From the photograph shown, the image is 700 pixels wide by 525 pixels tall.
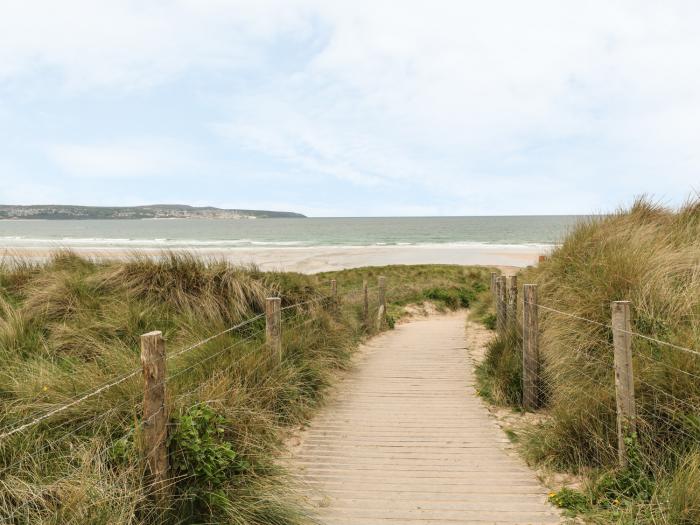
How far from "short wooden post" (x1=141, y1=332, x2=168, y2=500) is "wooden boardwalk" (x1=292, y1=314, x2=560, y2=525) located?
1261mm

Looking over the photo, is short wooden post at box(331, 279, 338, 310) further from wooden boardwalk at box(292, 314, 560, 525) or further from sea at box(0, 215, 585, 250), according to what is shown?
sea at box(0, 215, 585, 250)

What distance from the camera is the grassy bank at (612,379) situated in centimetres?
393

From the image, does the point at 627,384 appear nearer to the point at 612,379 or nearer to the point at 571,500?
the point at 612,379

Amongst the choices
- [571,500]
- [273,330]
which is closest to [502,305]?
[273,330]

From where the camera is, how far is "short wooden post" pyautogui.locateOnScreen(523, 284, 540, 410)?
21.2ft

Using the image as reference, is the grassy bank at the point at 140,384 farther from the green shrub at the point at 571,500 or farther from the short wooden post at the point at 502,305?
the short wooden post at the point at 502,305

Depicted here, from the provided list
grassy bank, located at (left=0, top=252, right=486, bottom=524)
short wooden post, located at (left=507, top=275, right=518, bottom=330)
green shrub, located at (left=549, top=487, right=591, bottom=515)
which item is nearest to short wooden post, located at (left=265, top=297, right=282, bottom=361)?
grassy bank, located at (left=0, top=252, right=486, bottom=524)

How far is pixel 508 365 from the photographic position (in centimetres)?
721

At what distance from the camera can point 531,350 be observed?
647cm

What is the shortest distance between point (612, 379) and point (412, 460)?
205 cm

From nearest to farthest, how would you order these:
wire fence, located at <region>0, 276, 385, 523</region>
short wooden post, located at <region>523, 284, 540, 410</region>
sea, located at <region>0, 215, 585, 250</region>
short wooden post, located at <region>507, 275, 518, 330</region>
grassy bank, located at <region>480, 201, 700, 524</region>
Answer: wire fence, located at <region>0, 276, 385, 523</region>, grassy bank, located at <region>480, 201, 700, 524</region>, short wooden post, located at <region>523, 284, 540, 410</region>, short wooden post, located at <region>507, 275, 518, 330</region>, sea, located at <region>0, 215, 585, 250</region>

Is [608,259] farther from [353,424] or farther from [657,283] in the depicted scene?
[353,424]

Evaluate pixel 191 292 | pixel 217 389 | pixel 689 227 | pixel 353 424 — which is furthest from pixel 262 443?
pixel 689 227

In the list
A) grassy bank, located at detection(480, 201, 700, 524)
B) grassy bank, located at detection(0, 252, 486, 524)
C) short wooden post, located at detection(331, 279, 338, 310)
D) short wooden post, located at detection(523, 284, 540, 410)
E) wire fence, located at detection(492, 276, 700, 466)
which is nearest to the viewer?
grassy bank, located at detection(0, 252, 486, 524)
